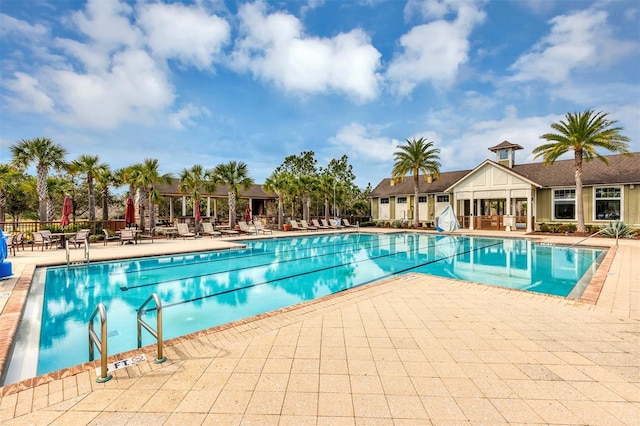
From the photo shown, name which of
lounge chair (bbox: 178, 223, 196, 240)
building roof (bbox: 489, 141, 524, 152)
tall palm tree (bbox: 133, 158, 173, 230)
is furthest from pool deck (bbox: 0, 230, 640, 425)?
building roof (bbox: 489, 141, 524, 152)

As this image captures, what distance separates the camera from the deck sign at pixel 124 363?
10.6 feet

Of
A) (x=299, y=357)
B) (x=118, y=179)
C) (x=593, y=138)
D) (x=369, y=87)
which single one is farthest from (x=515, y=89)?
(x=118, y=179)

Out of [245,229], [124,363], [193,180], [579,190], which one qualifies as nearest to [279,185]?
[245,229]

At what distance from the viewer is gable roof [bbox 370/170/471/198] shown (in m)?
29.2

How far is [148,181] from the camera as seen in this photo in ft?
65.9

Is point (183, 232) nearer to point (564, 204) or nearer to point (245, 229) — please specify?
point (245, 229)

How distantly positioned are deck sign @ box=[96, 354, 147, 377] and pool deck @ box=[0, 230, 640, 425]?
0.28ft

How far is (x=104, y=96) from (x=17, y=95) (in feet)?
13.6

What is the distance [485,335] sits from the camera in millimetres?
4141

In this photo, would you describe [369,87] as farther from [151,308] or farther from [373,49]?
[151,308]

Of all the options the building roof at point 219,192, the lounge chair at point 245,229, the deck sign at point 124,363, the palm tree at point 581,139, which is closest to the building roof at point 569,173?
the palm tree at point 581,139

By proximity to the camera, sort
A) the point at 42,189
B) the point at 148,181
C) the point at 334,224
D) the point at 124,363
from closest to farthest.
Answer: the point at 124,363, the point at 42,189, the point at 148,181, the point at 334,224

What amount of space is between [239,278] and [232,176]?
1494 cm

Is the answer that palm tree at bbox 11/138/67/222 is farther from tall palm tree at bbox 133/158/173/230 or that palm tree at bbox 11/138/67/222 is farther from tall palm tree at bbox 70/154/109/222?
tall palm tree at bbox 133/158/173/230
